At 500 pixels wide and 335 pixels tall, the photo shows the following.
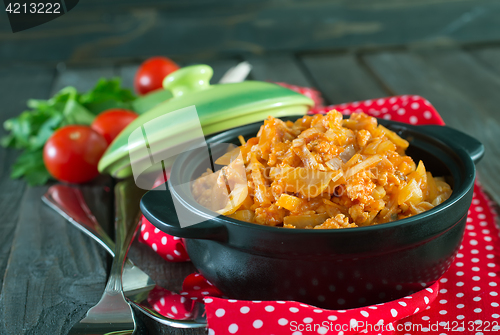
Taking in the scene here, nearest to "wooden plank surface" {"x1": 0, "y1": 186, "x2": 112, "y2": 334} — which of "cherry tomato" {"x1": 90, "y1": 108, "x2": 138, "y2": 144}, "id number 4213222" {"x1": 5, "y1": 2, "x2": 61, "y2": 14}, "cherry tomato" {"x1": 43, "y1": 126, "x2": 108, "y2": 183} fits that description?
"cherry tomato" {"x1": 43, "y1": 126, "x2": 108, "y2": 183}

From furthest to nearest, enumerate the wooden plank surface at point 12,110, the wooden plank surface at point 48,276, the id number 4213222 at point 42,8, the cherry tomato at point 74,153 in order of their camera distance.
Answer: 1. the cherry tomato at point 74,153
2. the wooden plank surface at point 12,110
3. the id number 4213222 at point 42,8
4. the wooden plank surface at point 48,276

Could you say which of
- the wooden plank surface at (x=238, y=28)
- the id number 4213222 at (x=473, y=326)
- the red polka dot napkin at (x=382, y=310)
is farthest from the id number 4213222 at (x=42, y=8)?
the wooden plank surface at (x=238, y=28)

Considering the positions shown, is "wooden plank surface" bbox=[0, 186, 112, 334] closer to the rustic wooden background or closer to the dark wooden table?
the dark wooden table

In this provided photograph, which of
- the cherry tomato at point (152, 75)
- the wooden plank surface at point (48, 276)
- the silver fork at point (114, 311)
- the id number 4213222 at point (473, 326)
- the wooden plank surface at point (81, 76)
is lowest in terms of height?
the wooden plank surface at point (81, 76)

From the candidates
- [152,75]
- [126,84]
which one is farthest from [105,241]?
[126,84]

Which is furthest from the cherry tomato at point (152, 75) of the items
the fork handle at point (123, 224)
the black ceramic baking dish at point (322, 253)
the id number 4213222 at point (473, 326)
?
the id number 4213222 at point (473, 326)

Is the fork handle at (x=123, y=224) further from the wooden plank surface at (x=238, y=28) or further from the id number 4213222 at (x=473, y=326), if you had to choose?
the wooden plank surface at (x=238, y=28)

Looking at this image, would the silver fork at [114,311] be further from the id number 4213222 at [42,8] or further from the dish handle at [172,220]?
the id number 4213222 at [42,8]

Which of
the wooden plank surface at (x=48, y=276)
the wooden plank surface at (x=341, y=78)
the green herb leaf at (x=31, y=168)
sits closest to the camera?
the wooden plank surface at (x=48, y=276)

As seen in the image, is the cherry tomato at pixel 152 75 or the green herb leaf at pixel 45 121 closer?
the green herb leaf at pixel 45 121

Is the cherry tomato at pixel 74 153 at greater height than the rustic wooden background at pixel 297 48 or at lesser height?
greater
